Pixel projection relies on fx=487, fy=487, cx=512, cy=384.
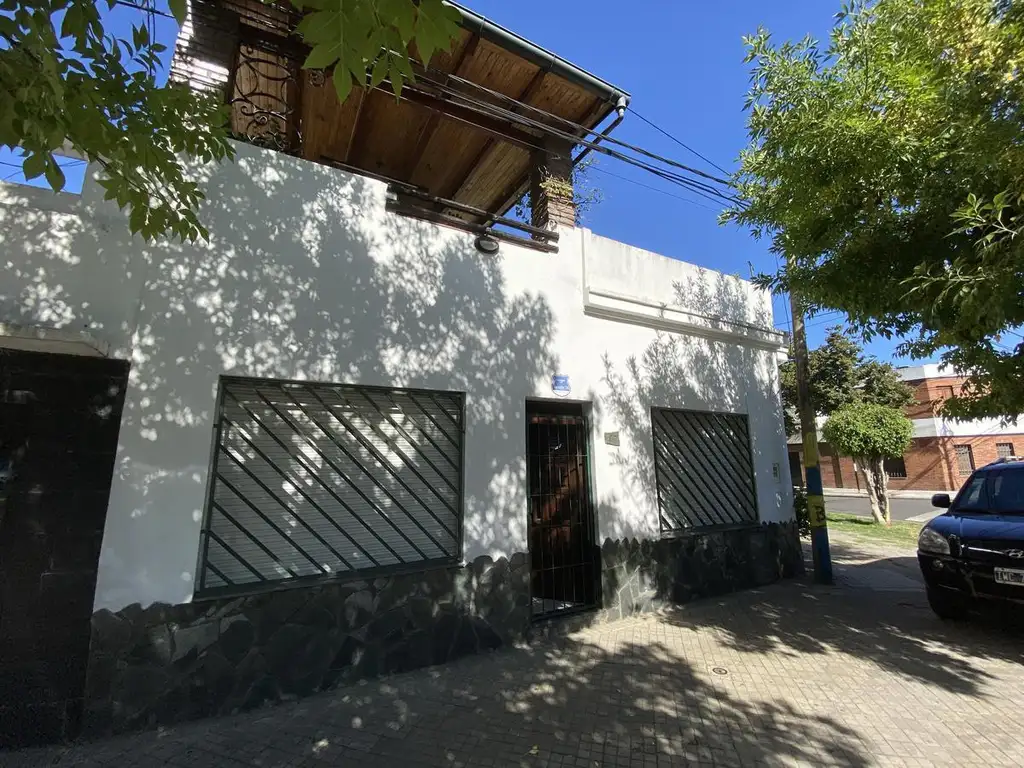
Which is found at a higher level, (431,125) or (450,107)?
(431,125)

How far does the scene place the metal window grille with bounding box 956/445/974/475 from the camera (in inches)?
975

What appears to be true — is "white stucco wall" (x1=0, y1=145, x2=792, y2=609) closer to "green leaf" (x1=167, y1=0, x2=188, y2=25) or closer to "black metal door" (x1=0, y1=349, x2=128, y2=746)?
"black metal door" (x1=0, y1=349, x2=128, y2=746)

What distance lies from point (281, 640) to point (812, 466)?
757 cm

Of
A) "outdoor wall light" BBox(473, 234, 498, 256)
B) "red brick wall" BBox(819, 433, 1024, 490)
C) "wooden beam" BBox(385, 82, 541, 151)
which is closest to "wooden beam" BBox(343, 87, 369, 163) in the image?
"wooden beam" BBox(385, 82, 541, 151)

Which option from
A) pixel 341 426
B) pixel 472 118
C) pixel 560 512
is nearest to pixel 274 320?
pixel 341 426

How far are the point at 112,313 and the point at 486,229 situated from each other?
11.7 ft

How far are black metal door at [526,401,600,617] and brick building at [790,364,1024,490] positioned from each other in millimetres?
22561

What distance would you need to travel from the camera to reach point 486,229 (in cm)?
A: 562

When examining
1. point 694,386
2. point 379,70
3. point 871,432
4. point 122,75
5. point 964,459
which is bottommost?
point 964,459

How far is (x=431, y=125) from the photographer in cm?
715

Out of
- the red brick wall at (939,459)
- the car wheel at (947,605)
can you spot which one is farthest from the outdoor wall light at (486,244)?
the red brick wall at (939,459)

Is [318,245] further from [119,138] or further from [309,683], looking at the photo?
[309,683]

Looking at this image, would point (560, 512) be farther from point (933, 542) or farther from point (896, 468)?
point (896, 468)

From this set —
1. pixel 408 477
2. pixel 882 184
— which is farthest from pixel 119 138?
pixel 882 184
